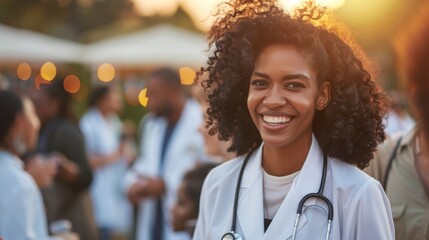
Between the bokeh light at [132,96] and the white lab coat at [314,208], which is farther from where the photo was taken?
the bokeh light at [132,96]

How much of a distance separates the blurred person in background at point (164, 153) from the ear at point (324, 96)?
5.06m

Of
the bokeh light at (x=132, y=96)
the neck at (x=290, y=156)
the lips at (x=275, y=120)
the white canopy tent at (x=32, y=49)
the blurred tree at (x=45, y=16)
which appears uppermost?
the blurred tree at (x=45, y=16)

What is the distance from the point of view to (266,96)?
372cm

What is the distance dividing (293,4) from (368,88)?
472mm

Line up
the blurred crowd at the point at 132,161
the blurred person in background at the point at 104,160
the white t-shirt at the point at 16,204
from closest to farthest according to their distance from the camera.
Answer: the blurred crowd at the point at 132,161 < the white t-shirt at the point at 16,204 < the blurred person in background at the point at 104,160

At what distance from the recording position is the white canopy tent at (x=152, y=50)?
18.0 m

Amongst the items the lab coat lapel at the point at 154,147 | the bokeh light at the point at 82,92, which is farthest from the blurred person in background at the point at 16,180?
the bokeh light at the point at 82,92

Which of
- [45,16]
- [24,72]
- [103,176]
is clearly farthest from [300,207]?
[45,16]

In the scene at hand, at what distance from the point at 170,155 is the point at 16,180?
3516 mm

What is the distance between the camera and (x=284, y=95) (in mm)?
3668

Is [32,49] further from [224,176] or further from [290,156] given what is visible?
[290,156]

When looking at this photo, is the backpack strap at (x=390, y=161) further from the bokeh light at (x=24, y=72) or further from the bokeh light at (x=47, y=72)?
the bokeh light at (x=47, y=72)

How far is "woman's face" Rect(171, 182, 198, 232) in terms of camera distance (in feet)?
20.5

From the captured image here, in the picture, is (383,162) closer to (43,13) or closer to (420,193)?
(420,193)
